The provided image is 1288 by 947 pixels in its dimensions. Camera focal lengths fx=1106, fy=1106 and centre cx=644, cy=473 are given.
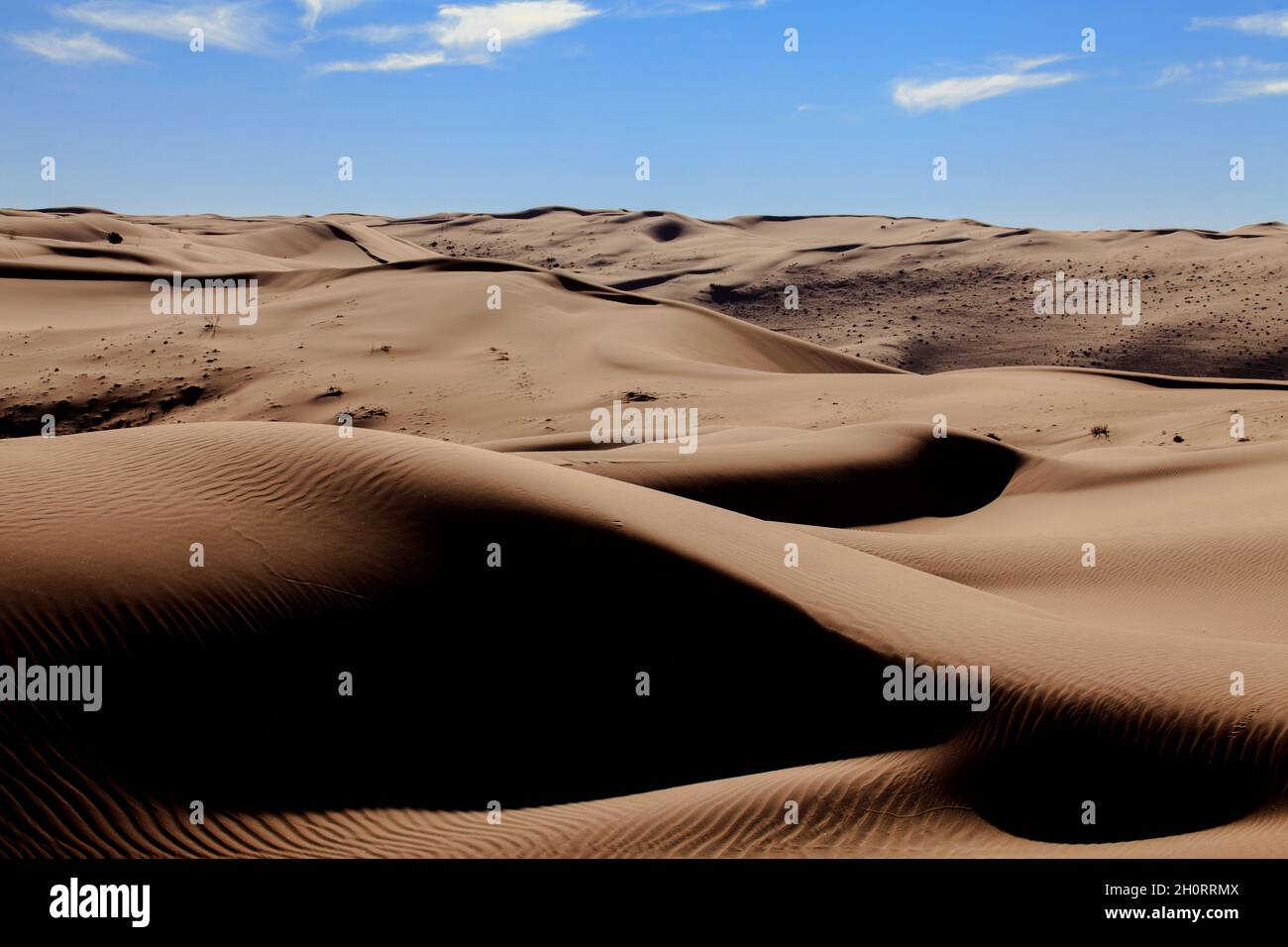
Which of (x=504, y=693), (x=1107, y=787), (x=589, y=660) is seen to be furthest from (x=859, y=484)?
(x=504, y=693)

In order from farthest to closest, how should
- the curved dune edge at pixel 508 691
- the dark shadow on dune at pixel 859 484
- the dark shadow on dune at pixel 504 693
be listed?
the dark shadow on dune at pixel 859 484, the dark shadow on dune at pixel 504 693, the curved dune edge at pixel 508 691

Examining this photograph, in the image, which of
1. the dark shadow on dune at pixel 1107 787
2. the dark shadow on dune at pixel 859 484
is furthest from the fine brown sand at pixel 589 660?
the dark shadow on dune at pixel 859 484

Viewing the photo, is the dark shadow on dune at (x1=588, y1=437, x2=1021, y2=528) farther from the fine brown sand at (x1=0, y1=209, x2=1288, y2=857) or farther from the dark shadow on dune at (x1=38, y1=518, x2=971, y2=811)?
the dark shadow on dune at (x1=38, y1=518, x2=971, y2=811)

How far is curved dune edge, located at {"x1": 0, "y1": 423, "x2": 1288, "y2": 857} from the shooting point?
5.41 meters

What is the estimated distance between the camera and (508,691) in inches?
261

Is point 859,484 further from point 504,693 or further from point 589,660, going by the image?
point 504,693

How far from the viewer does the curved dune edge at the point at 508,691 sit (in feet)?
17.7

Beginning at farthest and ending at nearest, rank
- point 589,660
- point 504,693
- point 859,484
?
point 859,484
point 589,660
point 504,693

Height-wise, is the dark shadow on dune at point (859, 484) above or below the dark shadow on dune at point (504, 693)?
above

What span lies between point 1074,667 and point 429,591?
411 cm

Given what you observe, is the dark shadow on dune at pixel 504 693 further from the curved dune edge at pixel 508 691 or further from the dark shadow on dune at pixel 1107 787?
the dark shadow on dune at pixel 1107 787

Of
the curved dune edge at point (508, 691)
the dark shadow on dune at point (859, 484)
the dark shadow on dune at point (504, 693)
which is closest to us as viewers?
the curved dune edge at point (508, 691)

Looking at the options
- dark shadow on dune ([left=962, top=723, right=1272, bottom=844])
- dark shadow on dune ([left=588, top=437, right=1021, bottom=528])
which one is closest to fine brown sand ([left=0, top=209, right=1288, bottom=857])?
dark shadow on dune ([left=962, top=723, right=1272, bottom=844])
